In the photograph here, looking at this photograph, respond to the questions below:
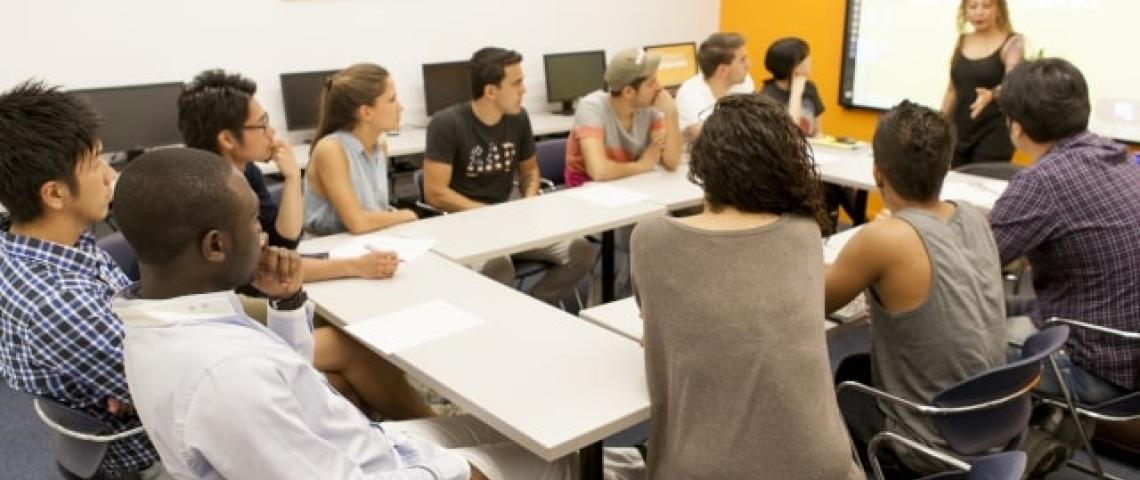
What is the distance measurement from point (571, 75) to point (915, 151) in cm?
406

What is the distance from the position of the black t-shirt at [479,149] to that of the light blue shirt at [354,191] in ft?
1.41

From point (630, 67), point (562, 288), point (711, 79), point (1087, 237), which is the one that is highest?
point (630, 67)

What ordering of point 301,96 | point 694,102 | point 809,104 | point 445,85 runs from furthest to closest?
point 445,85
point 301,96
point 809,104
point 694,102

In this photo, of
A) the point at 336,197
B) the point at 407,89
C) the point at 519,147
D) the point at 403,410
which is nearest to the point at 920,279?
the point at 403,410

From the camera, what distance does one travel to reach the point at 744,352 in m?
1.48

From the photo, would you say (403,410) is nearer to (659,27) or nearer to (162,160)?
(162,160)

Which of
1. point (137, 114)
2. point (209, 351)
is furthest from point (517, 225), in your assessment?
point (137, 114)

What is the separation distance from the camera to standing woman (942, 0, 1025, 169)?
413 cm

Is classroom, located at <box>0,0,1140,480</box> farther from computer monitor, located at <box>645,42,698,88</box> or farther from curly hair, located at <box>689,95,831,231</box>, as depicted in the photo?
computer monitor, located at <box>645,42,698,88</box>

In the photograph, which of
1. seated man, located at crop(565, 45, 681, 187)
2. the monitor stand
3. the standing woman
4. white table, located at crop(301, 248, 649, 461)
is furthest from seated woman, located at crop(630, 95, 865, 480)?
the monitor stand

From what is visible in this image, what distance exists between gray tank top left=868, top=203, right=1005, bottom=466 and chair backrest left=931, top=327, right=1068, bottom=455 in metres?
0.07

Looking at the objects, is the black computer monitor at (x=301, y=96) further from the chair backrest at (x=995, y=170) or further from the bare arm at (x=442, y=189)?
the chair backrest at (x=995, y=170)

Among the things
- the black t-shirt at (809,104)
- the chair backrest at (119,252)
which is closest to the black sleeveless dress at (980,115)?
the black t-shirt at (809,104)

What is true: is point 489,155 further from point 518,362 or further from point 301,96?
point 518,362
